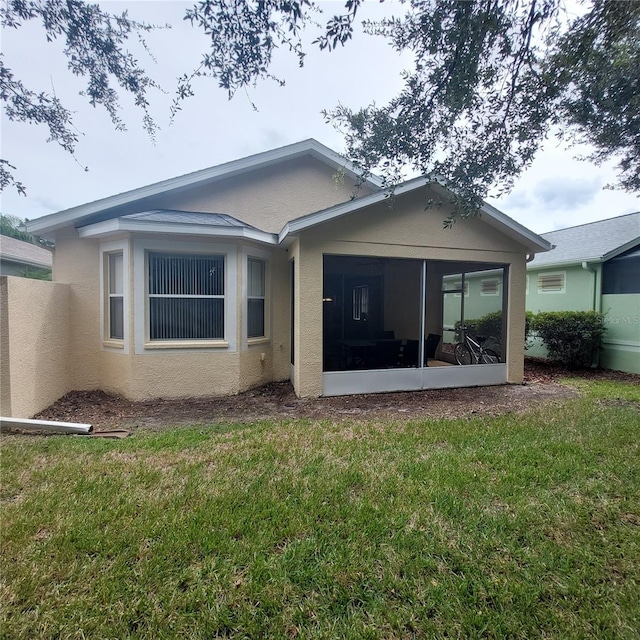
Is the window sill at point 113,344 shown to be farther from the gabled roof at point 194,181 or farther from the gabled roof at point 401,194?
the gabled roof at point 401,194

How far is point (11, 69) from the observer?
17.5ft

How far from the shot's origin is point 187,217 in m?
7.65

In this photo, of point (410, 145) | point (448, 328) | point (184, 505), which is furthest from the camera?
point (448, 328)

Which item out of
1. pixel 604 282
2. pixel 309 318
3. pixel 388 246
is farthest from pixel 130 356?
pixel 604 282

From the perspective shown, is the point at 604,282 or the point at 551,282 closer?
the point at 604,282

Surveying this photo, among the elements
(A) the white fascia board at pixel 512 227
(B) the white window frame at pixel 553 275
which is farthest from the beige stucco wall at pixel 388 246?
(B) the white window frame at pixel 553 275

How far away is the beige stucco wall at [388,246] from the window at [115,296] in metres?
3.67

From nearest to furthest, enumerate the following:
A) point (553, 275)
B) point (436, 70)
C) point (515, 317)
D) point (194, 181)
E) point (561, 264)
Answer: point (436, 70) → point (194, 181) → point (515, 317) → point (561, 264) → point (553, 275)

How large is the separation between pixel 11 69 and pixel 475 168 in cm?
687

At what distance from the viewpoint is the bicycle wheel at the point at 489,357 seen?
9.45 metres

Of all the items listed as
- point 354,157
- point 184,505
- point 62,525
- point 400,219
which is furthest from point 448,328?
point 62,525

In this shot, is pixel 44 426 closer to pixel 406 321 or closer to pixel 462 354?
pixel 406 321

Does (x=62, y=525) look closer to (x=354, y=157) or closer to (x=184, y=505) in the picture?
(x=184, y=505)

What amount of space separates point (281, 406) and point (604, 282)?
10.7 meters
